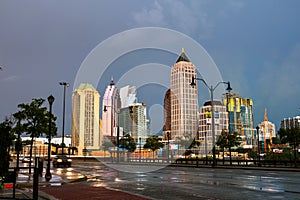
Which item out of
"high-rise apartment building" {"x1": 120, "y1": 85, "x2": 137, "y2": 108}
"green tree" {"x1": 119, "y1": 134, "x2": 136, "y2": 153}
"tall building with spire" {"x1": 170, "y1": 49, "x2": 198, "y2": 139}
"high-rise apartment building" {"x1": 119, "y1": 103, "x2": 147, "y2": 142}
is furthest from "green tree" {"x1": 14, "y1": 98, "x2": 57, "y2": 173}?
"green tree" {"x1": 119, "y1": 134, "x2": 136, "y2": 153}

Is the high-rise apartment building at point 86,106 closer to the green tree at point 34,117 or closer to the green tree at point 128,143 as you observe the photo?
the green tree at point 128,143

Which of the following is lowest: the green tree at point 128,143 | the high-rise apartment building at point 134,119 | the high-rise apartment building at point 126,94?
the green tree at point 128,143

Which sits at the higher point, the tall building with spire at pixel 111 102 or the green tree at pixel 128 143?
the tall building with spire at pixel 111 102

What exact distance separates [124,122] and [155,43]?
176 ft

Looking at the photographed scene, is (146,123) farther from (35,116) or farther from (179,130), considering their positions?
(35,116)

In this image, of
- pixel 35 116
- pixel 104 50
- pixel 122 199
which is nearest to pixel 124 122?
pixel 104 50

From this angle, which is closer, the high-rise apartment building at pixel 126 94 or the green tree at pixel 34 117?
the green tree at pixel 34 117

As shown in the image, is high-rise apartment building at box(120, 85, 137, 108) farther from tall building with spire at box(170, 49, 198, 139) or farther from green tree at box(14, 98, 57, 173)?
green tree at box(14, 98, 57, 173)

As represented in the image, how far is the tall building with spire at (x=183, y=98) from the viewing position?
85.7m

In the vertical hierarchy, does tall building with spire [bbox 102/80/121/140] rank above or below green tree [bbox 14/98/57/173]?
above

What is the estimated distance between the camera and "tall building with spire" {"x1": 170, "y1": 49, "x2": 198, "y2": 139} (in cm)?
8569

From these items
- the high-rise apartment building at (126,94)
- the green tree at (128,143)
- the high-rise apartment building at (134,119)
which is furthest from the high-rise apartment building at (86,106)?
the green tree at (128,143)

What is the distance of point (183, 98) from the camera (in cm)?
10581

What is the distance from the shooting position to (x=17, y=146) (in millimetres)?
26344
